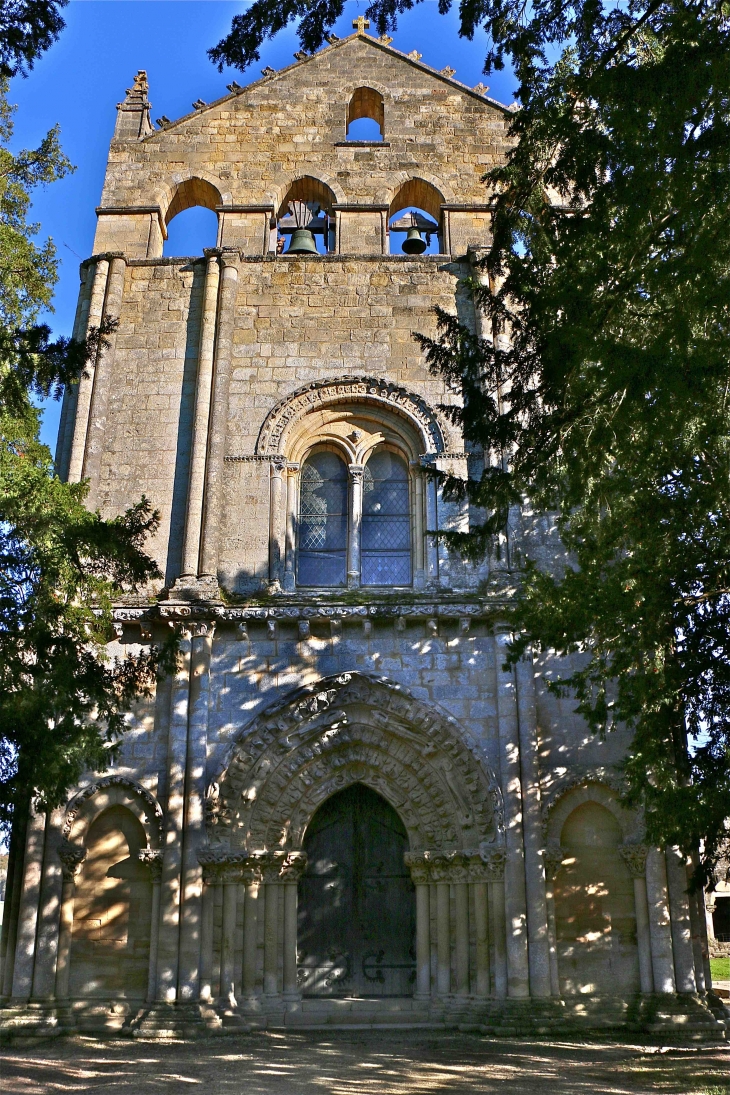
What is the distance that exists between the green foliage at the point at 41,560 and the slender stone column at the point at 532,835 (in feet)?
13.5

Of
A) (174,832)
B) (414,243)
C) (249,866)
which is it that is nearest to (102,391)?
(414,243)

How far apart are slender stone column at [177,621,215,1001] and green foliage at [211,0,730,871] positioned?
13.6ft

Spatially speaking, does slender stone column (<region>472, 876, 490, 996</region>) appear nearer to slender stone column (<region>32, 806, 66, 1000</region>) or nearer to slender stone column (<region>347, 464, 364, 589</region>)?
slender stone column (<region>347, 464, 364, 589</region>)

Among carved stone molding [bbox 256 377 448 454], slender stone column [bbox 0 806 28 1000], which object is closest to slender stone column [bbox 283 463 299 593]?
carved stone molding [bbox 256 377 448 454]

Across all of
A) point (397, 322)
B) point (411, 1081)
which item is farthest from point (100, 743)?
point (397, 322)

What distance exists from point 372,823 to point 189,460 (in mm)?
5013

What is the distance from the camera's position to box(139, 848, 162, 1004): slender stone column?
11898mm

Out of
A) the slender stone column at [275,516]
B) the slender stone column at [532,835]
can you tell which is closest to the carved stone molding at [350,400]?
the slender stone column at [275,516]

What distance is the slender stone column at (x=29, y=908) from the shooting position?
11.9 metres

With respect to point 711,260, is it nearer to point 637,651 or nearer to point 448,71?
point 637,651

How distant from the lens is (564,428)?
29.3ft

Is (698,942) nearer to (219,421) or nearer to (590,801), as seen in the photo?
(590,801)

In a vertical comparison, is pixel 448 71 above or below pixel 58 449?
above

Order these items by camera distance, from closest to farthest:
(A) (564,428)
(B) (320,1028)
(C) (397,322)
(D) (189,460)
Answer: (A) (564,428)
(B) (320,1028)
(D) (189,460)
(C) (397,322)
